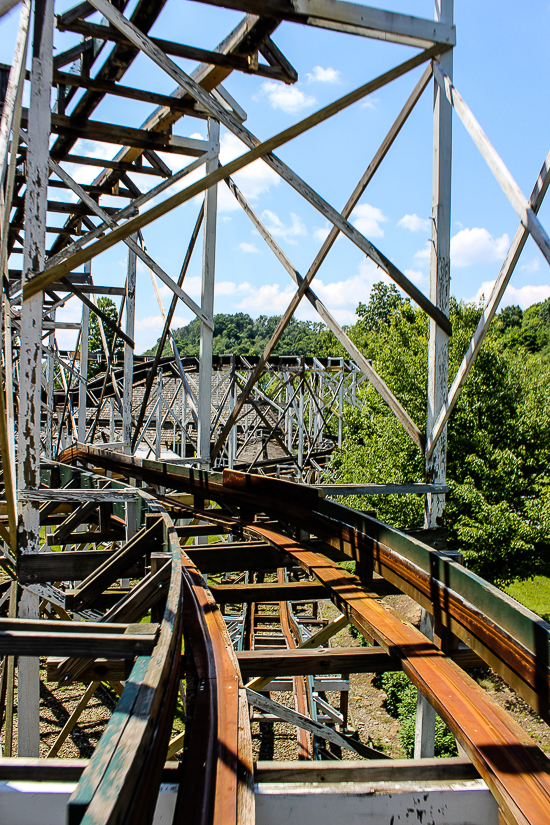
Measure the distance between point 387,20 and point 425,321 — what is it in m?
11.5

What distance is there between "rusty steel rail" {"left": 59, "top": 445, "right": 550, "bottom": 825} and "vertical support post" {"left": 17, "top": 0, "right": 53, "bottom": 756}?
75.2 inches

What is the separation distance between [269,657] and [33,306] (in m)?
3.41

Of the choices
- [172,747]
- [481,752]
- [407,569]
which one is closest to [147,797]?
[481,752]

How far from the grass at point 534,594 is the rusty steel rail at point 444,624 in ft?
49.1

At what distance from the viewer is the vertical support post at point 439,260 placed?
4.91 meters

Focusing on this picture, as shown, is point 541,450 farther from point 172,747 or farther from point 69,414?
point 69,414

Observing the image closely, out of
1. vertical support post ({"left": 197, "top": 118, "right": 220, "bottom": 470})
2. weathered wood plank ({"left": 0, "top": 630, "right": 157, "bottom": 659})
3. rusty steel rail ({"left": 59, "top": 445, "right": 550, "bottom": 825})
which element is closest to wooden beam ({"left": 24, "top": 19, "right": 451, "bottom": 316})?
vertical support post ({"left": 197, "top": 118, "right": 220, "bottom": 470})

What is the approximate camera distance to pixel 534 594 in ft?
60.3

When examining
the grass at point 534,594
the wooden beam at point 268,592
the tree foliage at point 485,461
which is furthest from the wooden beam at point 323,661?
the grass at point 534,594

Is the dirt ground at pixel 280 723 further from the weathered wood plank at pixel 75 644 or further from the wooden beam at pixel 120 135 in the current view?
the wooden beam at pixel 120 135

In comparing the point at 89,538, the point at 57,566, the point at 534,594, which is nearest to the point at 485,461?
the point at 534,594

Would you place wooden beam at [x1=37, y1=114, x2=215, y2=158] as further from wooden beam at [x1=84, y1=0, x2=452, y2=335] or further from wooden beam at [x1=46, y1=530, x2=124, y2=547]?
wooden beam at [x1=46, y1=530, x2=124, y2=547]

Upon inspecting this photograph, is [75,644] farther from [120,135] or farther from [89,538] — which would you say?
[120,135]

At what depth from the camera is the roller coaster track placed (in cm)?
133
